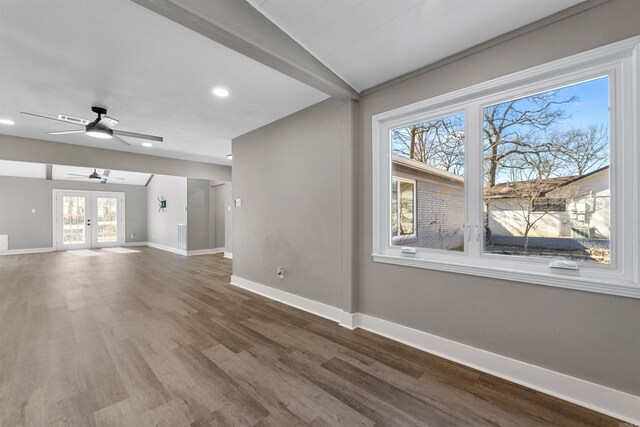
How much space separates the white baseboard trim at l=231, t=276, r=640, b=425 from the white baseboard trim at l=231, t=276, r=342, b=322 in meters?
0.01

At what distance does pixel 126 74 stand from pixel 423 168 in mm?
3008

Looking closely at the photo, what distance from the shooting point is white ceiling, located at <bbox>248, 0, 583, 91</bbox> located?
1675mm

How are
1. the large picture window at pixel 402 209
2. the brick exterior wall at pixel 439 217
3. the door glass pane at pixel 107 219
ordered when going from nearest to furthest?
1. the brick exterior wall at pixel 439 217
2. the large picture window at pixel 402 209
3. the door glass pane at pixel 107 219

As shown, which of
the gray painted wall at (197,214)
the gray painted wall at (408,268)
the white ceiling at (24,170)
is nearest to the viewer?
the gray painted wall at (408,268)

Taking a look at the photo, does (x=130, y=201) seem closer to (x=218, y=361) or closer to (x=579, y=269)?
(x=218, y=361)

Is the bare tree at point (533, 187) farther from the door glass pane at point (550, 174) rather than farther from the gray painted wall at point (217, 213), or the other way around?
the gray painted wall at point (217, 213)

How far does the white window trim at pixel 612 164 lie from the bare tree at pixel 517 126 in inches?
2.7

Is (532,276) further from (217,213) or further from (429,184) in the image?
(217,213)

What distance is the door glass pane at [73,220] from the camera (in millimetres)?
9180

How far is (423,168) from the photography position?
2561mm

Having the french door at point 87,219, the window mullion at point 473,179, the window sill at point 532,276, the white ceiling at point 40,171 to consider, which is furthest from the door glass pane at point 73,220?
the window mullion at point 473,179

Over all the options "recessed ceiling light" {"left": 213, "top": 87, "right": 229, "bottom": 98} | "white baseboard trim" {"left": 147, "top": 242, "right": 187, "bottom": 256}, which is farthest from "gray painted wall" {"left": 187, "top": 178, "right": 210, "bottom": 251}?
"recessed ceiling light" {"left": 213, "top": 87, "right": 229, "bottom": 98}

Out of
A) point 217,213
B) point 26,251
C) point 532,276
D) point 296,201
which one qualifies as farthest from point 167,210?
point 532,276

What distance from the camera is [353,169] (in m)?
2.85
